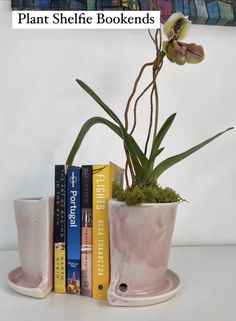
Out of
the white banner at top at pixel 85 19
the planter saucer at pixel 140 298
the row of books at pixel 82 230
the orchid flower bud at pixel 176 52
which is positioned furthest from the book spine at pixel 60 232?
the white banner at top at pixel 85 19

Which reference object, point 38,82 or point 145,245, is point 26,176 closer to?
point 38,82

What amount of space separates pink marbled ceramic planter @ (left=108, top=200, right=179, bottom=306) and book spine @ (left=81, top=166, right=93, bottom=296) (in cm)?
5

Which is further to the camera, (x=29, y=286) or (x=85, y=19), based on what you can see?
(x=85, y=19)

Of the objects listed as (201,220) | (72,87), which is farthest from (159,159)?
(72,87)

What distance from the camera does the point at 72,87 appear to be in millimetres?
1048

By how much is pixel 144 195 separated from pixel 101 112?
0.51 m

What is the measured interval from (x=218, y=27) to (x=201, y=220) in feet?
1.88

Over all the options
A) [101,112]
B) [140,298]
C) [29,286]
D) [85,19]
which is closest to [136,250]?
[140,298]

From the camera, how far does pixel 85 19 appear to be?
3.47 ft

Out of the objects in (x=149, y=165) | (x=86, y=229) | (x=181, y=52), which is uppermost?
(x=181, y=52)

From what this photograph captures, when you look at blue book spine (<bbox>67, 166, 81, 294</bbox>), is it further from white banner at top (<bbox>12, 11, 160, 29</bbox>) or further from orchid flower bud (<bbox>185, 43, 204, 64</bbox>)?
white banner at top (<bbox>12, 11, 160, 29</bbox>)

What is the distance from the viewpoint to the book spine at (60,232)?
2.10ft

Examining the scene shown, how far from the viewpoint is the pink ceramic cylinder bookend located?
62 centimetres

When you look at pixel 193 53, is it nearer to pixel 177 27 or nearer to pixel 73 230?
pixel 177 27
